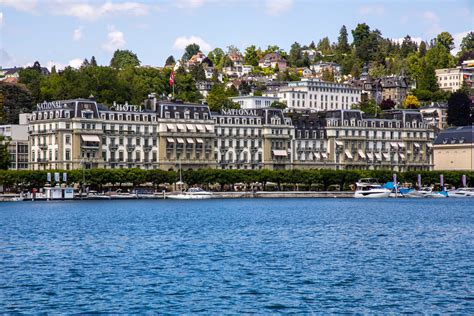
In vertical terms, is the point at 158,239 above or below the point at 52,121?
below

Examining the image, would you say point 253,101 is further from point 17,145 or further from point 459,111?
point 17,145

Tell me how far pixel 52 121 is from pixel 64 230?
63503 mm

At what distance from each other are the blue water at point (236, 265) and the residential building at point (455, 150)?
81.6m

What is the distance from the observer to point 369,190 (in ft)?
457

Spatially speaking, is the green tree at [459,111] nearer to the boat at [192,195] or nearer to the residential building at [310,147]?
the residential building at [310,147]

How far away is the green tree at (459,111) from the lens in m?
192

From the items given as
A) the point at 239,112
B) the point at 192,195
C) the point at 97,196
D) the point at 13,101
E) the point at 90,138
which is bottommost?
the point at 192,195

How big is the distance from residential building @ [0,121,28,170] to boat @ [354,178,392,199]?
1662 inches

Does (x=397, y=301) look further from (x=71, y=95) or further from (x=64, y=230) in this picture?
(x=71, y=95)

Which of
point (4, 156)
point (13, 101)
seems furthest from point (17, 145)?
point (13, 101)

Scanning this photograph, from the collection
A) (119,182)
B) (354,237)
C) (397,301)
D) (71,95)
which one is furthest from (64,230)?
(71,95)

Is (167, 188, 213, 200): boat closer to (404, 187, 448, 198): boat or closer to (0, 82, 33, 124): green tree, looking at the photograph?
(404, 187, 448, 198): boat

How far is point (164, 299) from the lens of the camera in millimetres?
38188

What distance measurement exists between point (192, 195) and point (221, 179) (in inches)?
237
